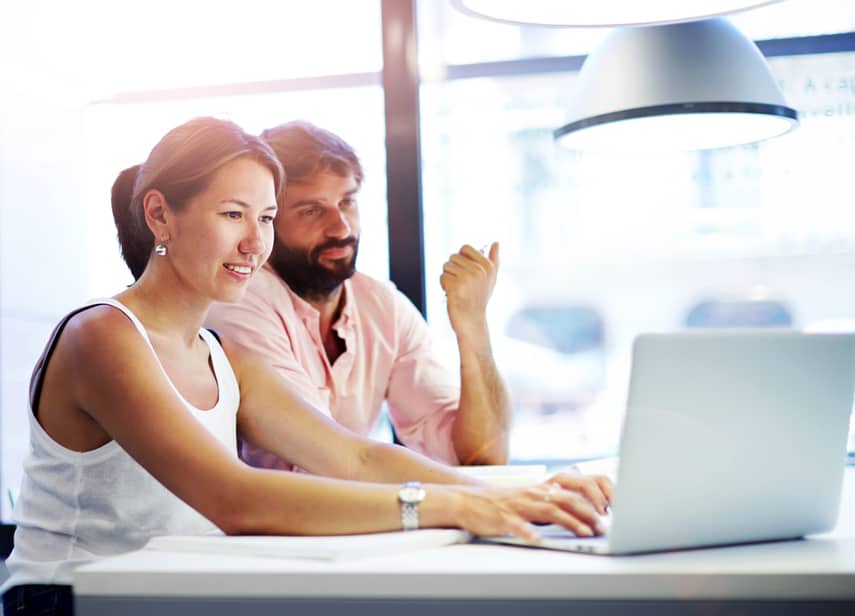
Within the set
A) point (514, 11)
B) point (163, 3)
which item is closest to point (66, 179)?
point (163, 3)

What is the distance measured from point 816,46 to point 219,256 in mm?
2076

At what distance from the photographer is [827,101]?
3021 mm

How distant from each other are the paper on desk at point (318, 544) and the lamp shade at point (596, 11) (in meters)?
0.84

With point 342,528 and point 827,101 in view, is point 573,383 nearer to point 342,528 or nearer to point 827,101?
point 827,101

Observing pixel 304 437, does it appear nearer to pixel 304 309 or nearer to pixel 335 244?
pixel 304 309

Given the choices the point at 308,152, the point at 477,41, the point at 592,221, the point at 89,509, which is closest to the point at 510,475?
the point at 89,509

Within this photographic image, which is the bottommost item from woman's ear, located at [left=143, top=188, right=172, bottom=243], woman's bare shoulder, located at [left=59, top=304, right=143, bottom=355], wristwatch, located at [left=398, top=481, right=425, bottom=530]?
wristwatch, located at [left=398, top=481, right=425, bottom=530]

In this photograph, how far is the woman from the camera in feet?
3.56

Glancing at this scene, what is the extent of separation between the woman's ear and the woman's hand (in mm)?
817

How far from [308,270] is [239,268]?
1.75ft

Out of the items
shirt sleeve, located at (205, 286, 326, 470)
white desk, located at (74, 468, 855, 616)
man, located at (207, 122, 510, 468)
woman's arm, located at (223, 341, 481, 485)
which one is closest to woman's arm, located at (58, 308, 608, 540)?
white desk, located at (74, 468, 855, 616)

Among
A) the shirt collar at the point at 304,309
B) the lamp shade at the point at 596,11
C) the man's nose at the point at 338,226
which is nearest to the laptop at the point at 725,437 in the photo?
the lamp shade at the point at 596,11

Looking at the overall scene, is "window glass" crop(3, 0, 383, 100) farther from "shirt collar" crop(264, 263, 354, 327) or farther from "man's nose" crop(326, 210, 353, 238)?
"shirt collar" crop(264, 263, 354, 327)

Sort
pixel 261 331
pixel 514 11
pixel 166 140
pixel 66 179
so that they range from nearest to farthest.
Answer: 1. pixel 514 11
2. pixel 166 140
3. pixel 261 331
4. pixel 66 179
